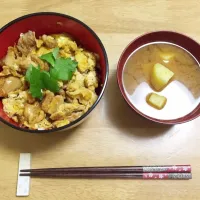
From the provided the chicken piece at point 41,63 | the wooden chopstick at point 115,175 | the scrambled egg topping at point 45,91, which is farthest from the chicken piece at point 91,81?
the wooden chopstick at point 115,175

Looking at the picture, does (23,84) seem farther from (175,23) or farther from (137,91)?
(175,23)

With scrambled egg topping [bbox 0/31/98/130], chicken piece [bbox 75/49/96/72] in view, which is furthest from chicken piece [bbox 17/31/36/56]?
chicken piece [bbox 75/49/96/72]

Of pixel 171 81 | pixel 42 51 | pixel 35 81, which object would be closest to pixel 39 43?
pixel 42 51

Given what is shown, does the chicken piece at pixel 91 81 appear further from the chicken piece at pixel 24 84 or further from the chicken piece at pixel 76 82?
the chicken piece at pixel 24 84

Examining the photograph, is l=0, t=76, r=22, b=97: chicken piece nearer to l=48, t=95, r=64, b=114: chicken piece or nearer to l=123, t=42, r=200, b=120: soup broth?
l=48, t=95, r=64, b=114: chicken piece

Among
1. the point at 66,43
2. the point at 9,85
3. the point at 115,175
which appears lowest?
the point at 115,175

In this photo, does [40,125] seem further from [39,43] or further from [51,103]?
[39,43]

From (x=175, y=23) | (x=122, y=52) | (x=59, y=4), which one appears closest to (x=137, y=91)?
(x=122, y=52)
